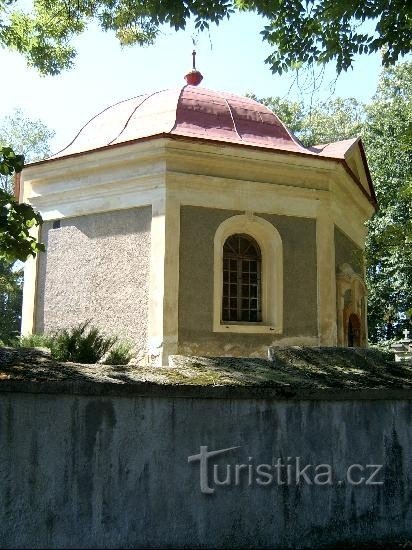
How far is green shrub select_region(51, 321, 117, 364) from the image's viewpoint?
365 inches

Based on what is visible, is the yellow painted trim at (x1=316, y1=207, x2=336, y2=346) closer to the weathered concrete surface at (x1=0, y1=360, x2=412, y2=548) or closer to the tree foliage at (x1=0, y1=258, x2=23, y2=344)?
the weathered concrete surface at (x1=0, y1=360, x2=412, y2=548)

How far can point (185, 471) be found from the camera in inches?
164

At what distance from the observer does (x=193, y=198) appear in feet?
34.3

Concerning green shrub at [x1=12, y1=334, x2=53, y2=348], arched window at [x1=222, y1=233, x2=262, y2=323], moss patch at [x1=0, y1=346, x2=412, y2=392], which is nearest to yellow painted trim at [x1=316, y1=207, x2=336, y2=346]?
arched window at [x1=222, y1=233, x2=262, y2=323]

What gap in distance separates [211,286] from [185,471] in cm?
629

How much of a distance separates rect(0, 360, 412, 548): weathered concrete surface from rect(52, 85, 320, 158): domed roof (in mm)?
7106

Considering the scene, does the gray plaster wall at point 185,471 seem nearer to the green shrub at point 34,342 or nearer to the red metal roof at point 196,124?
the green shrub at point 34,342

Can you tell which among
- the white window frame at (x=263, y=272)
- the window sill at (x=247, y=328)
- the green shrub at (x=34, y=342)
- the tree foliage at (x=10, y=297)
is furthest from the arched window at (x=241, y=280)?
the tree foliage at (x=10, y=297)

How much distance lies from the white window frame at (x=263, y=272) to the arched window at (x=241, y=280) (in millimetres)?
124

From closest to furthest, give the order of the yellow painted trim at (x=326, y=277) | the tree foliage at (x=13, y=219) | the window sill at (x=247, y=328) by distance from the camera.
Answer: the tree foliage at (x=13, y=219), the window sill at (x=247, y=328), the yellow painted trim at (x=326, y=277)

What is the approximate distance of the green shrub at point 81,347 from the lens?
928 centimetres

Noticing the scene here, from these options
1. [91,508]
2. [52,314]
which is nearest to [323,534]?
[91,508]

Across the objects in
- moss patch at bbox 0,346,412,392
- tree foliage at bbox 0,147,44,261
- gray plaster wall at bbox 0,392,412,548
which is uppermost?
tree foliage at bbox 0,147,44,261

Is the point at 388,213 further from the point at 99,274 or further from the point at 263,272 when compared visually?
the point at 99,274
